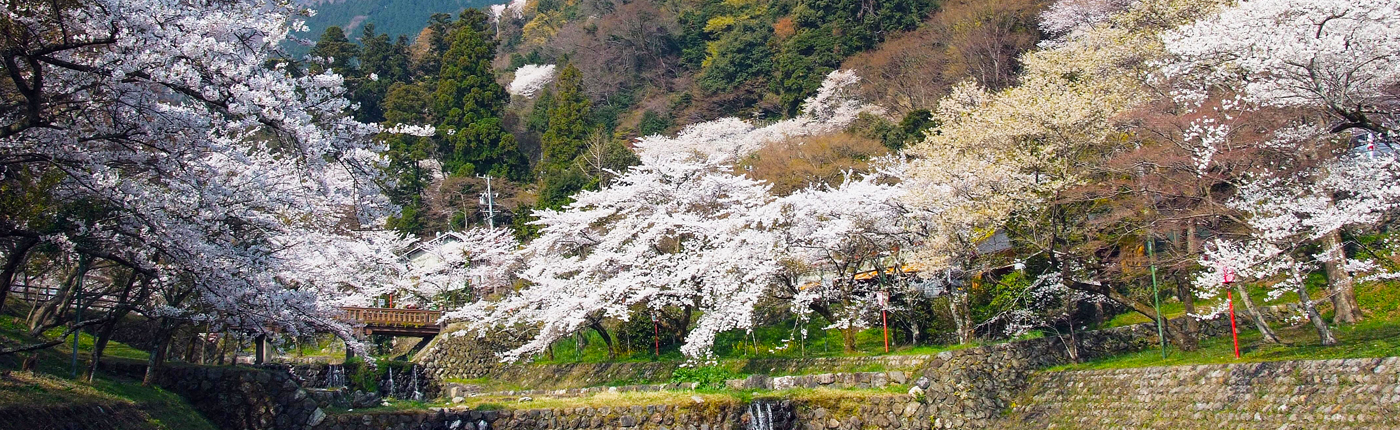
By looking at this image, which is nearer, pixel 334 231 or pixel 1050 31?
pixel 334 231

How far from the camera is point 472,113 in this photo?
44750 millimetres

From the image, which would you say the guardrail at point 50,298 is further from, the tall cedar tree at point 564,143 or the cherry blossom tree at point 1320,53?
the tall cedar tree at point 564,143

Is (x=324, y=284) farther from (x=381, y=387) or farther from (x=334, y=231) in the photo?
(x=381, y=387)

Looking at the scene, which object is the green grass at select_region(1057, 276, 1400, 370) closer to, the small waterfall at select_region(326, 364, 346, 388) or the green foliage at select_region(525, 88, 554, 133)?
the small waterfall at select_region(326, 364, 346, 388)

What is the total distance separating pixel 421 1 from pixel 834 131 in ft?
321

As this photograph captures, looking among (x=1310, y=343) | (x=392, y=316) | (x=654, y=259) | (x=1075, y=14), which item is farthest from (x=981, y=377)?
(x=1075, y=14)

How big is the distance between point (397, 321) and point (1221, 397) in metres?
21.4

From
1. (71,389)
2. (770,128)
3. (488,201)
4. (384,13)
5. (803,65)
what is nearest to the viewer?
(71,389)

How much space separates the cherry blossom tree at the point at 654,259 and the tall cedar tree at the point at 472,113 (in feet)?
59.7

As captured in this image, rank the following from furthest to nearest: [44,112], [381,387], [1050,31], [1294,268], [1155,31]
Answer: [1050,31] < [1155,31] < [381,387] < [1294,268] < [44,112]

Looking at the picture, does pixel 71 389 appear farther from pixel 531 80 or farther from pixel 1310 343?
pixel 531 80

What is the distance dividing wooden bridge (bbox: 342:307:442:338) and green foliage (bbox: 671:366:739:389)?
32.5 feet

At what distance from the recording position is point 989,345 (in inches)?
669

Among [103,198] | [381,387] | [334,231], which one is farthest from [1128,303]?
[381,387]
